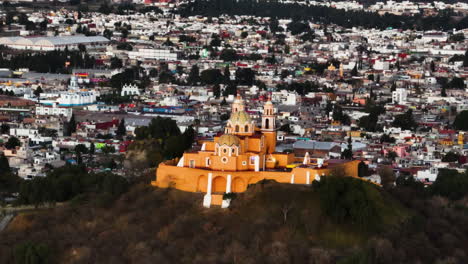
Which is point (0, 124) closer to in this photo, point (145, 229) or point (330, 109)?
point (330, 109)

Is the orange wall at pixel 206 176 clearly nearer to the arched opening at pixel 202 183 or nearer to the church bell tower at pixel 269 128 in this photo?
the arched opening at pixel 202 183

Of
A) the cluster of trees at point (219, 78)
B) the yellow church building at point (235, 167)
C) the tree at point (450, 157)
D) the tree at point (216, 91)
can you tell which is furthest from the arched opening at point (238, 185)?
the cluster of trees at point (219, 78)

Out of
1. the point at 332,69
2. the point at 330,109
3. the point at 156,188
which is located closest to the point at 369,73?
the point at 332,69

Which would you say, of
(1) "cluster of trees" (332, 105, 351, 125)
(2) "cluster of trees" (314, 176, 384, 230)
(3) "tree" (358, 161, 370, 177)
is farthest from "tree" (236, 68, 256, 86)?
(2) "cluster of trees" (314, 176, 384, 230)

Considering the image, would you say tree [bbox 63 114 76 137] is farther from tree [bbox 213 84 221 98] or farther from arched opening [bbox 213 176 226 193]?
arched opening [bbox 213 176 226 193]

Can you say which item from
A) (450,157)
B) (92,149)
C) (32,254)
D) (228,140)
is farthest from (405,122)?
(32,254)

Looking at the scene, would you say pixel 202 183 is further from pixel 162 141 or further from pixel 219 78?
pixel 219 78
